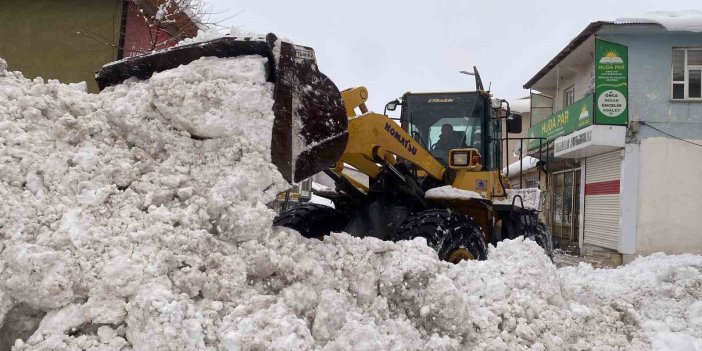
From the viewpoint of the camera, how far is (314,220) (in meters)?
6.32

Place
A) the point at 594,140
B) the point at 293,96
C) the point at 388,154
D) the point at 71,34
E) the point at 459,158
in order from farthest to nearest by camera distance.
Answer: the point at 594,140
the point at 71,34
the point at 459,158
the point at 388,154
the point at 293,96

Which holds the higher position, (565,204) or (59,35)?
(59,35)

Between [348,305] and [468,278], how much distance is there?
118cm

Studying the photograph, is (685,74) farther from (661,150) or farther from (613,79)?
(661,150)

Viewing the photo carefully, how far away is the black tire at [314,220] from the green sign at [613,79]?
9.80m

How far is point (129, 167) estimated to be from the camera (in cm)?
319

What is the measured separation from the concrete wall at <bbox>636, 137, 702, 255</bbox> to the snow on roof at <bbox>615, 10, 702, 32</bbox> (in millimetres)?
2613

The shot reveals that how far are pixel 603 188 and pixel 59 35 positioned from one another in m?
13.9

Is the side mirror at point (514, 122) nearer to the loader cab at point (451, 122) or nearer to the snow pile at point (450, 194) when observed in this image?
the loader cab at point (451, 122)

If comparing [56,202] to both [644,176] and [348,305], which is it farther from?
[644,176]

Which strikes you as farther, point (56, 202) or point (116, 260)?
point (56, 202)

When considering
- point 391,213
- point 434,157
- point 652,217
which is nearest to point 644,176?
point 652,217

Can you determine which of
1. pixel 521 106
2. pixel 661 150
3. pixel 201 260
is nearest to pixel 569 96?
pixel 661 150

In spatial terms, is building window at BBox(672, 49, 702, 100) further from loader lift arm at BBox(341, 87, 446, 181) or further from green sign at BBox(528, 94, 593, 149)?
loader lift arm at BBox(341, 87, 446, 181)
